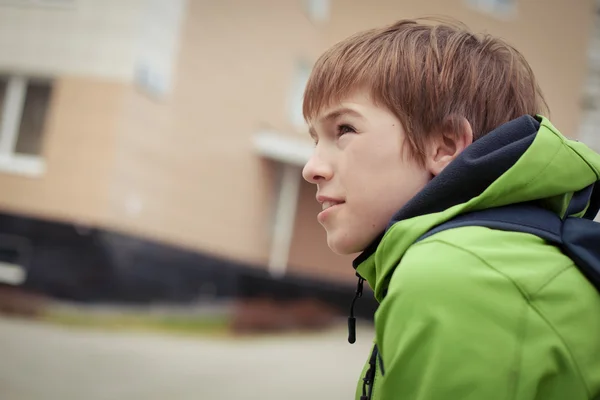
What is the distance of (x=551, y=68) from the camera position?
138 inches

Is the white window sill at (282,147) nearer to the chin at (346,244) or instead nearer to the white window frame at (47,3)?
the white window frame at (47,3)

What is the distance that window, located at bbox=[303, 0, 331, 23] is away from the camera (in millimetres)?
3697

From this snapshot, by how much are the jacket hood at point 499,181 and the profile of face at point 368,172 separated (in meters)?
0.06

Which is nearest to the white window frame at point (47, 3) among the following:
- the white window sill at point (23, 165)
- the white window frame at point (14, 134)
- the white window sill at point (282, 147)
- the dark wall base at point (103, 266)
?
the white window frame at point (14, 134)

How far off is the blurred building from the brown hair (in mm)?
2307

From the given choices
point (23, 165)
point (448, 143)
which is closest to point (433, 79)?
point (448, 143)

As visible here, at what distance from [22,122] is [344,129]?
2.59 m

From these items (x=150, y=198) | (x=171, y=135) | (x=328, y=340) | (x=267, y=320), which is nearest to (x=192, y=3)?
(x=171, y=135)

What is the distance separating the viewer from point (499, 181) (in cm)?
42

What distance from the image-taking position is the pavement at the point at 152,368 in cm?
215

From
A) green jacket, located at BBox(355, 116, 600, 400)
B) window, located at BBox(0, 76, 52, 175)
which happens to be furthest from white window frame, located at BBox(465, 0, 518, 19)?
green jacket, located at BBox(355, 116, 600, 400)

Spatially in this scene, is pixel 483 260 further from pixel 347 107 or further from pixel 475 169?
pixel 347 107

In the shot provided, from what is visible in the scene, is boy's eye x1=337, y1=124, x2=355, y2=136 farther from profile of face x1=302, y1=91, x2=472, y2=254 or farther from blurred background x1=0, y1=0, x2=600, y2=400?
blurred background x1=0, y1=0, x2=600, y2=400

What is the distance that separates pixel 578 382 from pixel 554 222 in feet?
0.36
